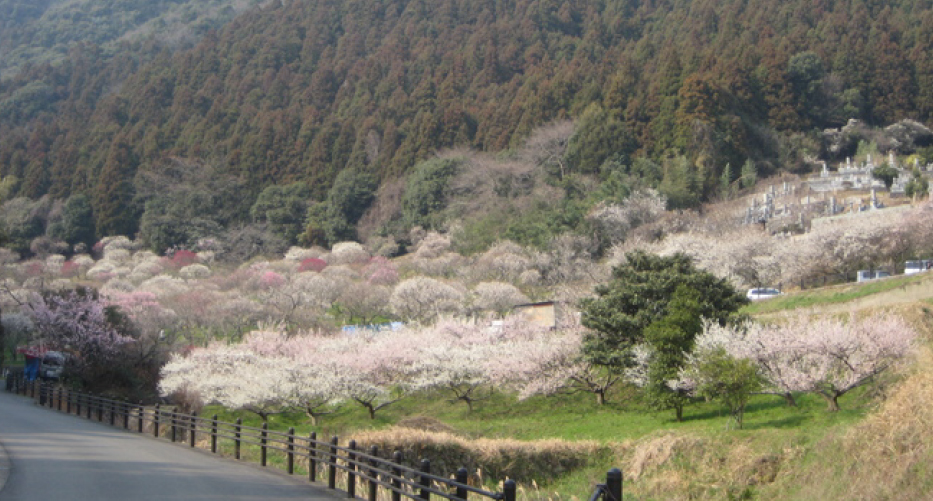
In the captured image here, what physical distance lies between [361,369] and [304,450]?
524 inches

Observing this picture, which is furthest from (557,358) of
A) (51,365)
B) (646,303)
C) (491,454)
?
(51,365)

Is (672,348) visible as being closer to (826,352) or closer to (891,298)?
(826,352)

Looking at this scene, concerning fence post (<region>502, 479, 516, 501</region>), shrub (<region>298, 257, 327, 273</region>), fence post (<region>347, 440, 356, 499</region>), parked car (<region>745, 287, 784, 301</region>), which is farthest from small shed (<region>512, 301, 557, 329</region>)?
fence post (<region>502, 479, 516, 501</region>)

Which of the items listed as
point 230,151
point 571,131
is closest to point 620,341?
point 571,131

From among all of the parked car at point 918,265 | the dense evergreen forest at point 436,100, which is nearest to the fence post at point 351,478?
the parked car at point 918,265

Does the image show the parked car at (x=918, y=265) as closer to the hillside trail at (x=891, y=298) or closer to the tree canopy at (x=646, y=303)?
the hillside trail at (x=891, y=298)

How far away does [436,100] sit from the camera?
7412 centimetres

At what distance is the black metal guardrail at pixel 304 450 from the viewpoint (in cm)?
835

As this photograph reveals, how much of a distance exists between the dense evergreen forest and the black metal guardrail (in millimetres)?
33982

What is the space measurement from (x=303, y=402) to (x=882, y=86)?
5415 centimetres

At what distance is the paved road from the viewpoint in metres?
10.4

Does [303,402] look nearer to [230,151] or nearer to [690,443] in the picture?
[690,443]

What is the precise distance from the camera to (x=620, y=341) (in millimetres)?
25859

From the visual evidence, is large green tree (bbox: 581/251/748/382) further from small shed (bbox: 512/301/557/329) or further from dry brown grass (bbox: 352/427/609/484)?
small shed (bbox: 512/301/557/329)
